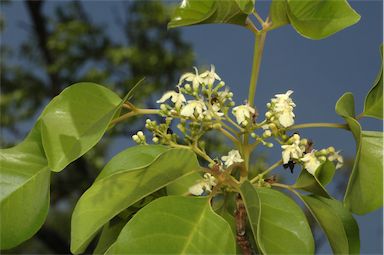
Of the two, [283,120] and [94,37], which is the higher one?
[283,120]

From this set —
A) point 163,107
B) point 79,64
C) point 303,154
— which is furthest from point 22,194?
point 79,64

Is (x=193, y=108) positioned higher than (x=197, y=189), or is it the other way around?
(x=193, y=108)

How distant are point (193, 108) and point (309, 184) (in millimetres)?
255

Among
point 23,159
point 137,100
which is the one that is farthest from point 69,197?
point 23,159

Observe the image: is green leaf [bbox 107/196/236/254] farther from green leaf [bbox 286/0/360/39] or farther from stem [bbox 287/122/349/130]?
green leaf [bbox 286/0/360/39]

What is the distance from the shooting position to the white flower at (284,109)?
0.98 meters

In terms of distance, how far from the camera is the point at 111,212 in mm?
933

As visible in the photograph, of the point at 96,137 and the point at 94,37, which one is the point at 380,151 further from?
the point at 94,37

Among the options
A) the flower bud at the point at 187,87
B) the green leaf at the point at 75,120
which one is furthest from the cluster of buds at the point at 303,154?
the green leaf at the point at 75,120

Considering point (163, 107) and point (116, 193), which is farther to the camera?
point (163, 107)

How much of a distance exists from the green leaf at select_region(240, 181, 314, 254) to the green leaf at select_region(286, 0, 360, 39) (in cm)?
31

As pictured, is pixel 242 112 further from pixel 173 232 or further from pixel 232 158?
pixel 173 232

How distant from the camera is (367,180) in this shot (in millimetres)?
1010

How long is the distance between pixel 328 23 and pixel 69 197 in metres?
5.70
